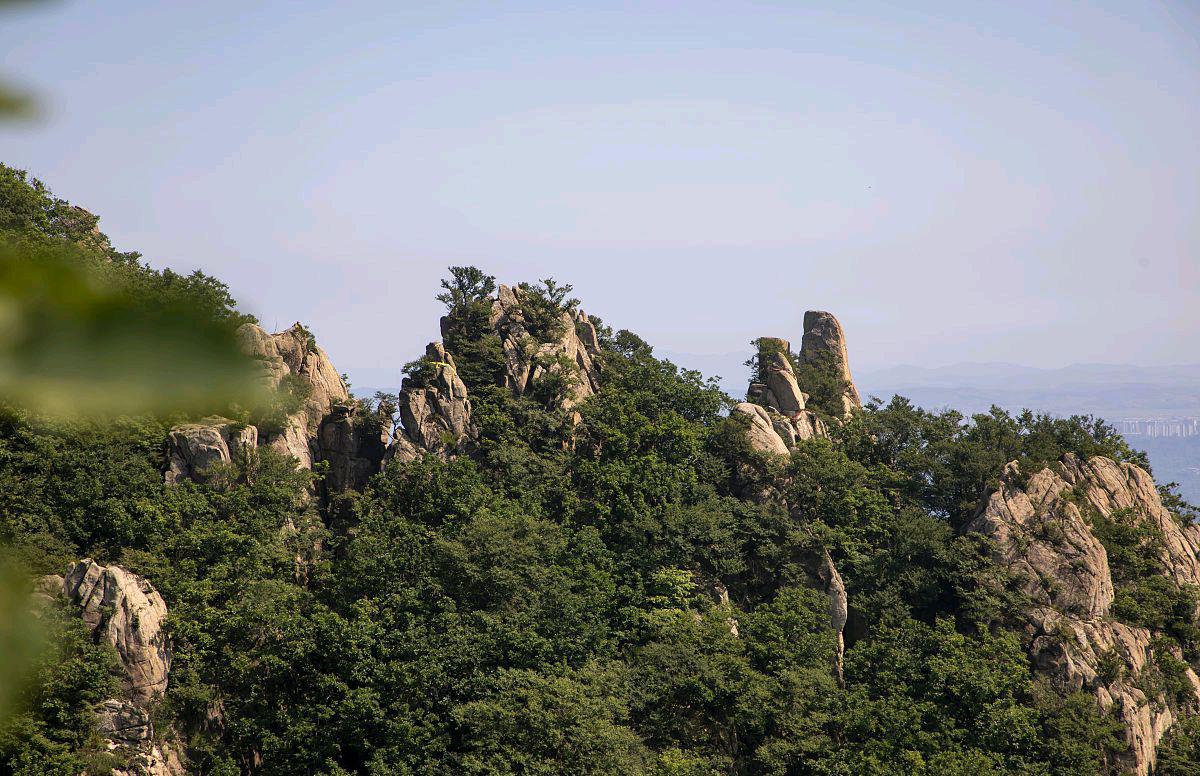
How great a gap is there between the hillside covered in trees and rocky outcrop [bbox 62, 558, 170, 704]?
10 cm

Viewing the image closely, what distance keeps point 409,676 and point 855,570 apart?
764 inches

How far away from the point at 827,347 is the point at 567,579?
27.4 metres

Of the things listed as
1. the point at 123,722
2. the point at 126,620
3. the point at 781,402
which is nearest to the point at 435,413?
the point at 126,620

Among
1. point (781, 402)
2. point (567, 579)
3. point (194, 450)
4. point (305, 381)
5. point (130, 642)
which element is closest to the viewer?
point (130, 642)

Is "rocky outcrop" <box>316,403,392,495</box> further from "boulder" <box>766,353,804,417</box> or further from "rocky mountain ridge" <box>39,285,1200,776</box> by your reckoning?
"boulder" <box>766,353,804,417</box>

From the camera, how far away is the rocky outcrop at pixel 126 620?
28859 millimetres

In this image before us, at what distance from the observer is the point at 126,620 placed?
29062mm

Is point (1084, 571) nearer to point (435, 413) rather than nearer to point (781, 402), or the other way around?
point (781, 402)

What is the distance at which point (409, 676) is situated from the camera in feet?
98.6

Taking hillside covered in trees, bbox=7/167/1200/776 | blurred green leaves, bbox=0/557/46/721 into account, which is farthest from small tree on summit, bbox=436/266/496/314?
blurred green leaves, bbox=0/557/46/721

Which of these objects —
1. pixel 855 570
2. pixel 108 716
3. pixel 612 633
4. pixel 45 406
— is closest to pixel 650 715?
pixel 612 633

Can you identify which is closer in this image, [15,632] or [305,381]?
[15,632]

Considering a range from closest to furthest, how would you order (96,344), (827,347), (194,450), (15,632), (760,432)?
1. (96,344)
2. (15,632)
3. (194,450)
4. (760,432)
5. (827,347)

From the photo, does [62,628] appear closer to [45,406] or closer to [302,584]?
[302,584]
